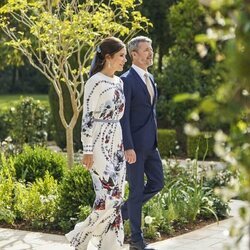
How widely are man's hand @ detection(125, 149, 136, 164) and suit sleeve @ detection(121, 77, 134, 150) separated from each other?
0.03 metres

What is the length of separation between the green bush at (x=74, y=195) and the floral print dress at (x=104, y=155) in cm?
127

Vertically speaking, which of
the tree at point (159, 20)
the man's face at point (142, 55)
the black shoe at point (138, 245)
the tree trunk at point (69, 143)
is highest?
the tree at point (159, 20)

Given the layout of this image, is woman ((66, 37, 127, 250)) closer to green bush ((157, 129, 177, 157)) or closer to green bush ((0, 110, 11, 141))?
green bush ((157, 129, 177, 157))

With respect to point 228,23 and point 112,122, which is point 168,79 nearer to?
point 112,122

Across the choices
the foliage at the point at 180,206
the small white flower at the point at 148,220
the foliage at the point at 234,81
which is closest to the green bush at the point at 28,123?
the foliage at the point at 180,206

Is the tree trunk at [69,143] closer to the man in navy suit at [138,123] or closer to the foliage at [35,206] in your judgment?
the foliage at [35,206]

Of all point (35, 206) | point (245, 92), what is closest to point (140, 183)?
point (35, 206)

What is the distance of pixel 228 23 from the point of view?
82.7 inches

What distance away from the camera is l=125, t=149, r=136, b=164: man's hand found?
5574mm

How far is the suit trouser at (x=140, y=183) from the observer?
582 centimetres

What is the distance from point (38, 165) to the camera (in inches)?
332

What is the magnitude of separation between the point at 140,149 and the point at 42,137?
286 inches

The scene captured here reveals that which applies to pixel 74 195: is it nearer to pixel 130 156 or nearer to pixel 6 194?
pixel 6 194

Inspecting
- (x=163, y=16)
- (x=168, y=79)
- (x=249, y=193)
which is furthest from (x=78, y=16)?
(x=163, y=16)
